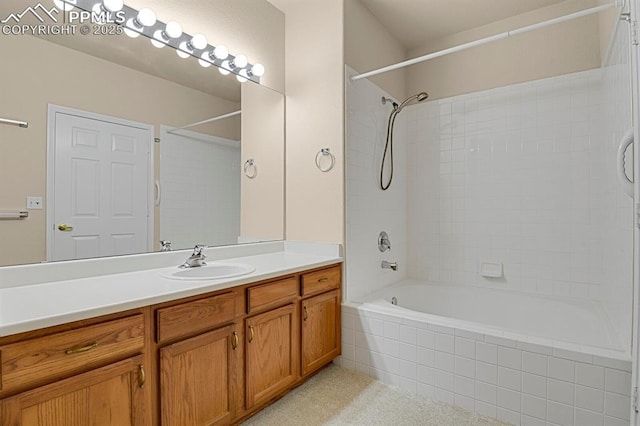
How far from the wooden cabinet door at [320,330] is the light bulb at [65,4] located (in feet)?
6.15

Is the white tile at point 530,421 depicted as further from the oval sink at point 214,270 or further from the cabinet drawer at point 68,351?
the cabinet drawer at point 68,351

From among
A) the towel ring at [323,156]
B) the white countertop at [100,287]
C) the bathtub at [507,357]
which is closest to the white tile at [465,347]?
the bathtub at [507,357]

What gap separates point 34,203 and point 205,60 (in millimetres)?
1268

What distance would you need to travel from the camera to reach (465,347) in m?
1.90

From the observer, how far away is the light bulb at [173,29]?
1964mm

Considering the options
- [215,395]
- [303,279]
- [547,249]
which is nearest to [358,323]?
[303,279]

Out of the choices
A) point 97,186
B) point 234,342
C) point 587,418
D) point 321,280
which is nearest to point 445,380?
point 587,418

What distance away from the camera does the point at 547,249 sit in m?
2.62

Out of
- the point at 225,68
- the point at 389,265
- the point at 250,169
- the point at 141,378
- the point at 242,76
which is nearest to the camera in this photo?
the point at 141,378

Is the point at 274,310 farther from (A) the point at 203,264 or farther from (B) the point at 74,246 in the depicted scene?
(B) the point at 74,246

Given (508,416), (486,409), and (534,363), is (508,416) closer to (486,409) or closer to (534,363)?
(486,409)

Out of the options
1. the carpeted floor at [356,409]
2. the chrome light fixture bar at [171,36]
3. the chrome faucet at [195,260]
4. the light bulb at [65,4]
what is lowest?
the carpeted floor at [356,409]

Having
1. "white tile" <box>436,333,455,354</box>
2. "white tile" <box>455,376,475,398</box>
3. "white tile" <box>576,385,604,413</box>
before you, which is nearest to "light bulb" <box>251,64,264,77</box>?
"white tile" <box>436,333,455,354</box>

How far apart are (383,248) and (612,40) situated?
1.91m
